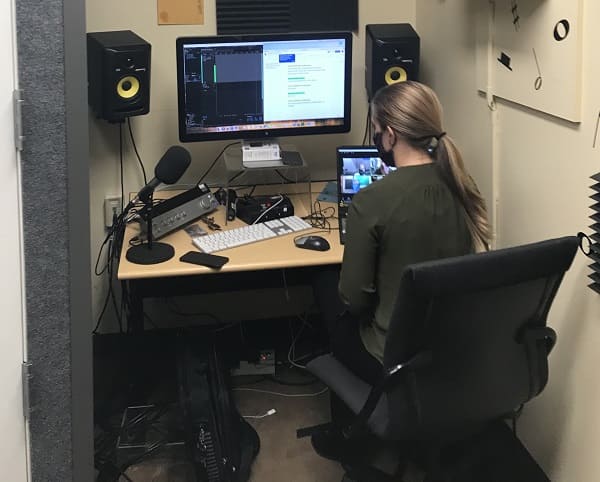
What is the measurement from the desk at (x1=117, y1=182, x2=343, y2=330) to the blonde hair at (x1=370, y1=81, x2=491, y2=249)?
1.61ft

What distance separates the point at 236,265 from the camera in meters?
2.15

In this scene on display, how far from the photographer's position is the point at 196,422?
2150mm

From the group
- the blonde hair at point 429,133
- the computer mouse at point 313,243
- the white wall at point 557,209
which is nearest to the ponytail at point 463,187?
the blonde hair at point 429,133

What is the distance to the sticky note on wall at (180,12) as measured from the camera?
2.73m

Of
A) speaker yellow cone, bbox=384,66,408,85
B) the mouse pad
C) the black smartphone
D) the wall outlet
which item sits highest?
speaker yellow cone, bbox=384,66,408,85

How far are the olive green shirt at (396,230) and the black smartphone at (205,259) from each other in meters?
0.46

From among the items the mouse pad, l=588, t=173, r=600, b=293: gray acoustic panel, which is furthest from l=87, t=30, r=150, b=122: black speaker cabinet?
l=588, t=173, r=600, b=293: gray acoustic panel

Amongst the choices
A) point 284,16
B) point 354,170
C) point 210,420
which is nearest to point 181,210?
point 354,170

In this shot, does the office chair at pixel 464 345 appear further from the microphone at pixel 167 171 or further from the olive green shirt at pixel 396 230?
the microphone at pixel 167 171

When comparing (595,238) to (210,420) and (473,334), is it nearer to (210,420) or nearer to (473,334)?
(473,334)

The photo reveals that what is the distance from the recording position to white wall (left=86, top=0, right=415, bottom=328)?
8.93 feet

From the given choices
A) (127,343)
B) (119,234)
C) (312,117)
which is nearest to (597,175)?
(312,117)

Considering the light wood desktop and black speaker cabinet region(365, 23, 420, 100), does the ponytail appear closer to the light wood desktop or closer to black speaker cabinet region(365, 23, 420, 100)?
the light wood desktop

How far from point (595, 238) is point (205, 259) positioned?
108cm
